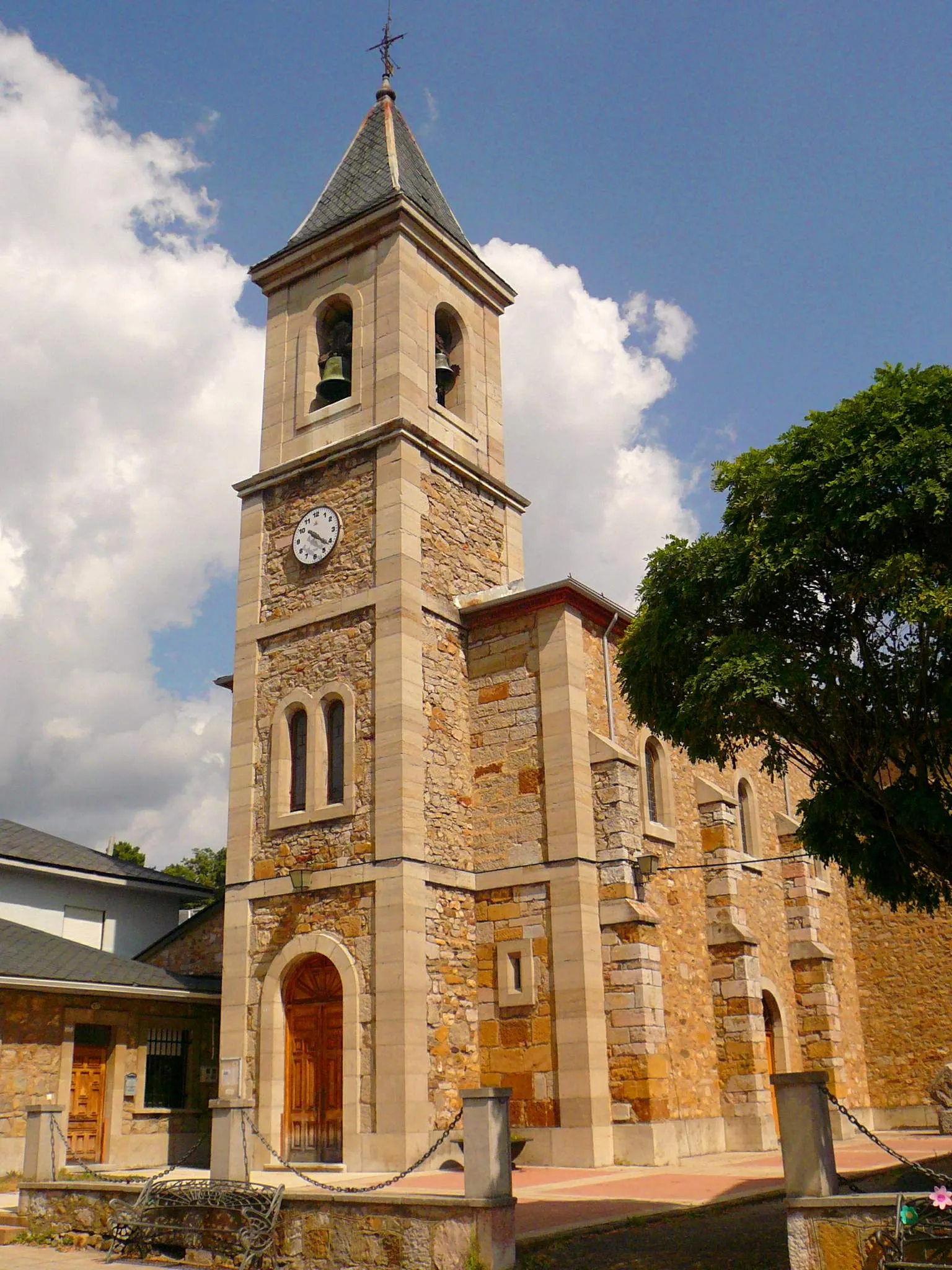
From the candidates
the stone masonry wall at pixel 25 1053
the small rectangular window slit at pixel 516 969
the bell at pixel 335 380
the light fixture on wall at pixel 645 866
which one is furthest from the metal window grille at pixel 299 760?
the bell at pixel 335 380

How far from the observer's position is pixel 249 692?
2042 cm

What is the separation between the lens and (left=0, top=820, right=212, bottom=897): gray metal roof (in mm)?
22000

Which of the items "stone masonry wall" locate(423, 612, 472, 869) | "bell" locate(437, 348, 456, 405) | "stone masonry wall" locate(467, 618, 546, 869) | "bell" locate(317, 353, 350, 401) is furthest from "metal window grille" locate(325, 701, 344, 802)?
"bell" locate(437, 348, 456, 405)

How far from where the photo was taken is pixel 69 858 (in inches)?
906

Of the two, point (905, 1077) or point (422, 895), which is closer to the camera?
point (422, 895)

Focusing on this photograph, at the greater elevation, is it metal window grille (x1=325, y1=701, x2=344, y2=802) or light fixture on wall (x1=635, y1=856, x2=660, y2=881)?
metal window grille (x1=325, y1=701, x2=344, y2=802)

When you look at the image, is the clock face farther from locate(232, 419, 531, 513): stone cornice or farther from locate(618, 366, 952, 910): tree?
locate(618, 366, 952, 910): tree

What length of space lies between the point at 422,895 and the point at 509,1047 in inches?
106

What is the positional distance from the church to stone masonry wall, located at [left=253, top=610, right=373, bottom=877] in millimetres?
52

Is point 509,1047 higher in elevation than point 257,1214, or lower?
higher

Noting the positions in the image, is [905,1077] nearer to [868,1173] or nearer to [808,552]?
[868,1173]

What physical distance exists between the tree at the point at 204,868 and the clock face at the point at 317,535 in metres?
23.2

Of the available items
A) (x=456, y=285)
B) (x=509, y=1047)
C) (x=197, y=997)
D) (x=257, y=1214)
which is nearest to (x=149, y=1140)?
(x=197, y=997)

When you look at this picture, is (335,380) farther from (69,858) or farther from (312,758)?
(69,858)
